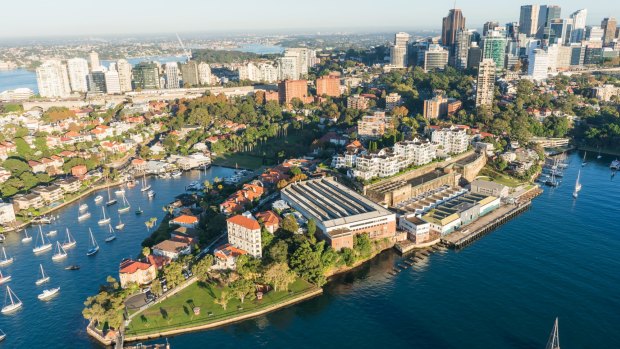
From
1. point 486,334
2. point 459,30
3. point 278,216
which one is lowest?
point 486,334

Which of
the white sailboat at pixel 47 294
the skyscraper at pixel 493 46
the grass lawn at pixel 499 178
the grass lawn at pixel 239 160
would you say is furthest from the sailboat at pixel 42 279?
the skyscraper at pixel 493 46

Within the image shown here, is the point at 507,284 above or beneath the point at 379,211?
beneath

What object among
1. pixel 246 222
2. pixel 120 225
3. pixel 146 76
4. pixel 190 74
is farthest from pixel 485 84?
pixel 146 76

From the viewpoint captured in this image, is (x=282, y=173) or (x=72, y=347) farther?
(x=282, y=173)

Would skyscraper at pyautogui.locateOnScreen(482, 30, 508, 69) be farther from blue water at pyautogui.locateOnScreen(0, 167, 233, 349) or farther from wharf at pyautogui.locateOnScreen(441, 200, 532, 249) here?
blue water at pyautogui.locateOnScreen(0, 167, 233, 349)

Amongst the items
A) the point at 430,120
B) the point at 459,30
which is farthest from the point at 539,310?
the point at 459,30

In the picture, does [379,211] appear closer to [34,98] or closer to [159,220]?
[159,220]

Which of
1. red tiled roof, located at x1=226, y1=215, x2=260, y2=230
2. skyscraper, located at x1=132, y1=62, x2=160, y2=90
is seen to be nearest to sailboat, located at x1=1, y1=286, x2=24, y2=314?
red tiled roof, located at x1=226, y1=215, x2=260, y2=230
